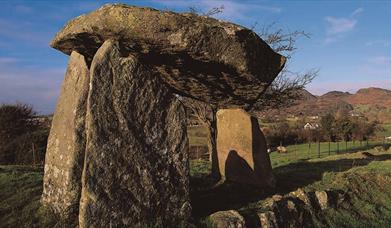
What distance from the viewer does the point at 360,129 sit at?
52.5m

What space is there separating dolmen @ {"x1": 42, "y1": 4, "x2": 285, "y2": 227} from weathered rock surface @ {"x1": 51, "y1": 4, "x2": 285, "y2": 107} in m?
0.02

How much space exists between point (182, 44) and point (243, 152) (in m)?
6.04

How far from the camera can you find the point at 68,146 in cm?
930

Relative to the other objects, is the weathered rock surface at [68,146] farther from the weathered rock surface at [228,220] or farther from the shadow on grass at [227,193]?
the weathered rock surface at [228,220]

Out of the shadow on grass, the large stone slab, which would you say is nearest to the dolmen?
the large stone slab

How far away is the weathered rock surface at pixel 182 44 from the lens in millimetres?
8125

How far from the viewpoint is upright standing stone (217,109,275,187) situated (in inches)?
511

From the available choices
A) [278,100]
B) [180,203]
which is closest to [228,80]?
[180,203]

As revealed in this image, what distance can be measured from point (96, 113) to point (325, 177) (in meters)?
9.12

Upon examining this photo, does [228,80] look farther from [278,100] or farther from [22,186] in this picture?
[278,100]

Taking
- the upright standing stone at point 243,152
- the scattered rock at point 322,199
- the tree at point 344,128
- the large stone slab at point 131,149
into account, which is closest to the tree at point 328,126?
the tree at point 344,128

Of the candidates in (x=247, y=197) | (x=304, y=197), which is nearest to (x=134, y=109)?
(x=247, y=197)

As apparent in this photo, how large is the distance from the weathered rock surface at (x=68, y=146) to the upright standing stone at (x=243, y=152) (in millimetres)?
5535

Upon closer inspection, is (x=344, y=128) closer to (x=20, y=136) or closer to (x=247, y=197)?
(x=20, y=136)
